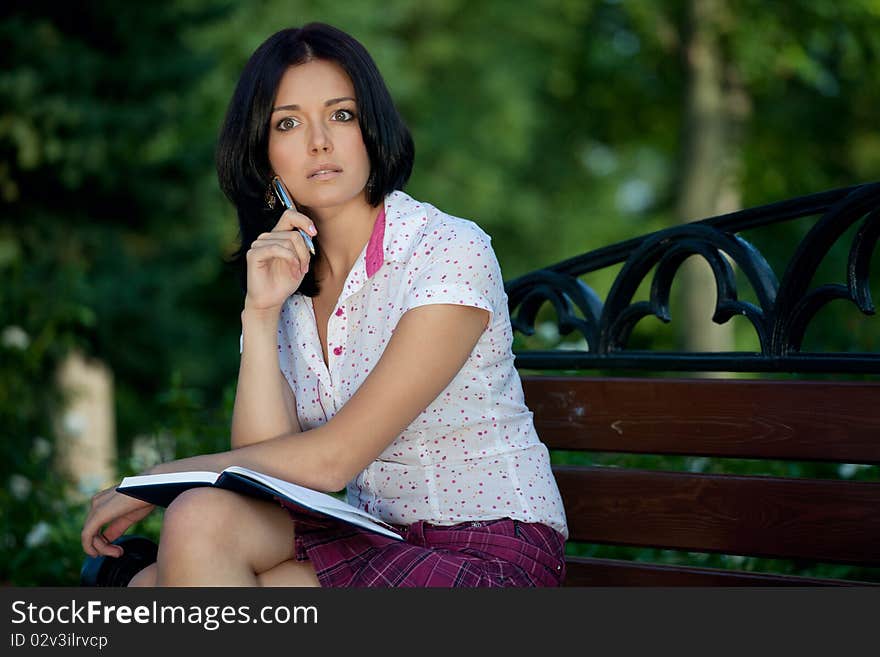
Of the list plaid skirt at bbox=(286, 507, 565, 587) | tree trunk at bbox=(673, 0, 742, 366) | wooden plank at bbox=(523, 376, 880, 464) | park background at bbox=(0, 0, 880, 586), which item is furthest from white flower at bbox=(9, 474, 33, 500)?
tree trunk at bbox=(673, 0, 742, 366)

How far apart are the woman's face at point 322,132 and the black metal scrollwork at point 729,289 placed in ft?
2.37

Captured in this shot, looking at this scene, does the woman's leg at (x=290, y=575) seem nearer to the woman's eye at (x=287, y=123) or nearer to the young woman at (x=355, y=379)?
the young woman at (x=355, y=379)

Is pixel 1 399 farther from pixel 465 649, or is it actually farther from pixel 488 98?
pixel 488 98

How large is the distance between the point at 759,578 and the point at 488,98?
50.1 ft

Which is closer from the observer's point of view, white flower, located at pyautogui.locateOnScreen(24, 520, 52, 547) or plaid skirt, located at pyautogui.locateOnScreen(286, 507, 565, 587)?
plaid skirt, located at pyautogui.locateOnScreen(286, 507, 565, 587)

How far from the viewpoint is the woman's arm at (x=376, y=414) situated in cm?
262

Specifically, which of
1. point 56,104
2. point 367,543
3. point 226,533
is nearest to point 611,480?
point 367,543

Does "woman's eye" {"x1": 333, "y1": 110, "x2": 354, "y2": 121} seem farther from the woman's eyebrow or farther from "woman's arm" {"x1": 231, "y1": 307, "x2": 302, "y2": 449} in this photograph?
"woman's arm" {"x1": 231, "y1": 307, "x2": 302, "y2": 449}

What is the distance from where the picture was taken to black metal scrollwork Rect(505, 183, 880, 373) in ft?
9.12

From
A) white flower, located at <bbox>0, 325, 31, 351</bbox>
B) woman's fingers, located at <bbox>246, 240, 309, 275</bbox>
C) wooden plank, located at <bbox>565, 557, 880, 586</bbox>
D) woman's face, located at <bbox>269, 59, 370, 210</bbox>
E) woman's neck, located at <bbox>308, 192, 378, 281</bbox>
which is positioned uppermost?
woman's face, located at <bbox>269, 59, 370, 210</bbox>

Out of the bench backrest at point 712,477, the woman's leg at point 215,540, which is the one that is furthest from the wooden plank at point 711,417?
the woman's leg at point 215,540

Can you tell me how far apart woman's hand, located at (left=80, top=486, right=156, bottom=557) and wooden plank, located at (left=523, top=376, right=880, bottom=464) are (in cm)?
105

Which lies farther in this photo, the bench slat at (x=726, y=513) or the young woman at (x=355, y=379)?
the bench slat at (x=726, y=513)

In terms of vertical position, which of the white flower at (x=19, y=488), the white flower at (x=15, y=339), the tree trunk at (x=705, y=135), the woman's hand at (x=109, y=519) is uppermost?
the tree trunk at (x=705, y=135)
